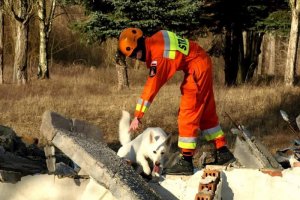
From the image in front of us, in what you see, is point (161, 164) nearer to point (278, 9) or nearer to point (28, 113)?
point (28, 113)

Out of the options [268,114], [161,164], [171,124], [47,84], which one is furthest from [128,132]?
[47,84]

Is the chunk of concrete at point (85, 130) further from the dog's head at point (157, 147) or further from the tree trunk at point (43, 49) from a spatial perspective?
the tree trunk at point (43, 49)

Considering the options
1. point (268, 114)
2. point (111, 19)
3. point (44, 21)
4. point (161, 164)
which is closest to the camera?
point (161, 164)

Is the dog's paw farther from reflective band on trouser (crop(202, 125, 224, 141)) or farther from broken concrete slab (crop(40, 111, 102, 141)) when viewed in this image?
reflective band on trouser (crop(202, 125, 224, 141))

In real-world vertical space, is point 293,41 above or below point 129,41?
below

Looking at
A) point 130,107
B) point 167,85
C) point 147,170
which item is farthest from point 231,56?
point 147,170

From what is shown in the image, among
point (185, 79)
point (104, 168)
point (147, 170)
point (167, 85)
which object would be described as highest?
point (185, 79)

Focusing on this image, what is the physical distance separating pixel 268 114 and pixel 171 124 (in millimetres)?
2245

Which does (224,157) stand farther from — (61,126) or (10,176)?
(10,176)

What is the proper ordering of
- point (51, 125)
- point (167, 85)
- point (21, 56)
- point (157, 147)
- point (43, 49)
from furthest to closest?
point (43, 49), point (21, 56), point (167, 85), point (157, 147), point (51, 125)

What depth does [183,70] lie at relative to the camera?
550 centimetres

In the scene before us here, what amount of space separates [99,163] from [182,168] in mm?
1546

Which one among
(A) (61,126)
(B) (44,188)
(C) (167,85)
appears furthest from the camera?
(C) (167,85)

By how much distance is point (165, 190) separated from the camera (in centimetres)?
504
